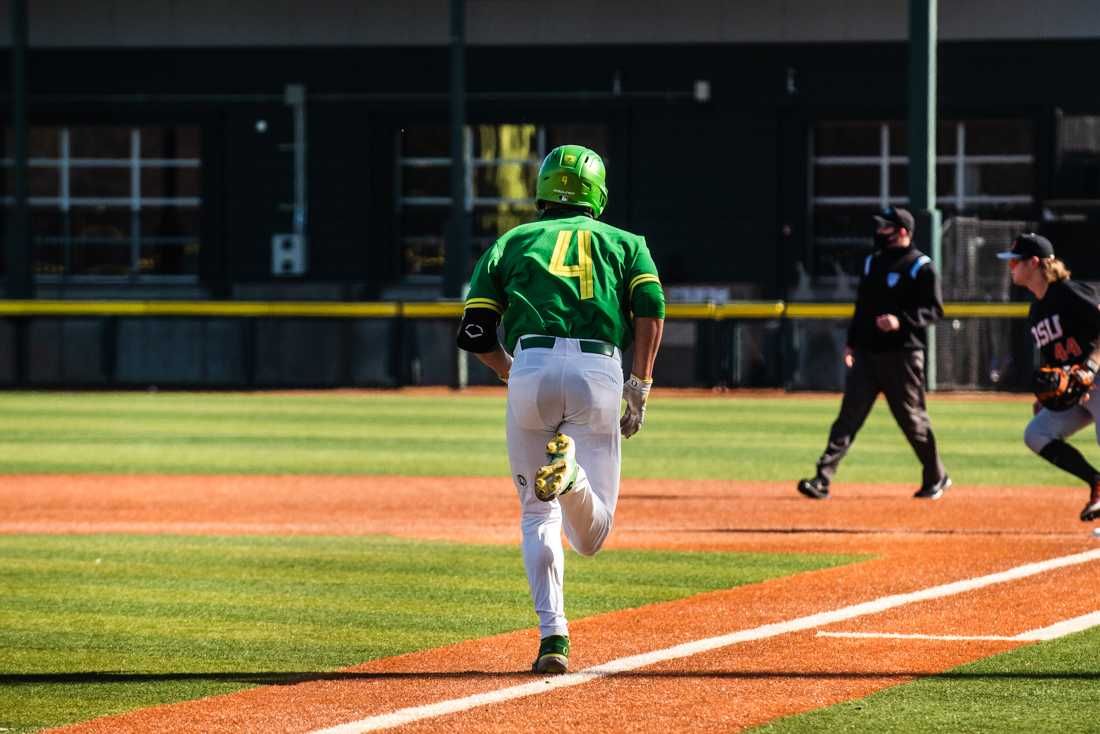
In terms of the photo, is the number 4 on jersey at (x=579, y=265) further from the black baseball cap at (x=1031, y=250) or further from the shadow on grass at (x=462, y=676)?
the black baseball cap at (x=1031, y=250)

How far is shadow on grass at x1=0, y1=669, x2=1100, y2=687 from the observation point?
737 cm

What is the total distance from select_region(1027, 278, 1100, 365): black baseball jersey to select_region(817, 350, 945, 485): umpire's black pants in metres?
2.33

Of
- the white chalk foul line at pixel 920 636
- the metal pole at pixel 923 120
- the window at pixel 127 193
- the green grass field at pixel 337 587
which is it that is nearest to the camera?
the green grass field at pixel 337 587

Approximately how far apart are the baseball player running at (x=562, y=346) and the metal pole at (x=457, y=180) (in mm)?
22445

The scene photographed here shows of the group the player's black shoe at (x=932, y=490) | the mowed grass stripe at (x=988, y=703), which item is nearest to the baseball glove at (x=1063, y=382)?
the player's black shoe at (x=932, y=490)

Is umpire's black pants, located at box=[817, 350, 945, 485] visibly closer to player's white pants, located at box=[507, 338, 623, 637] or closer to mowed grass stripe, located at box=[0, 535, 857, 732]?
mowed grass stripe, located at box=[0, 535, 857, 732]

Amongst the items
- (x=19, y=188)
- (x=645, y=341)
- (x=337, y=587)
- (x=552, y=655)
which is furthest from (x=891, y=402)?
(x=19, y=188)

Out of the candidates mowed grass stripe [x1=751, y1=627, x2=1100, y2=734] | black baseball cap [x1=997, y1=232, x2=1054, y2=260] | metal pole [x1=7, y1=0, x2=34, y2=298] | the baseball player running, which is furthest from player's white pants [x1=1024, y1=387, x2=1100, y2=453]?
metal pole [x1=7, y1=0, x2=34, y2=298]

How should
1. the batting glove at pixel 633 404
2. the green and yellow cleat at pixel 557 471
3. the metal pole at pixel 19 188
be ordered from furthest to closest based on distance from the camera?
the metal pole at pixel 19 188
the batting glove at pixel 633 404
the green and yellow cleat at pixel 557 471

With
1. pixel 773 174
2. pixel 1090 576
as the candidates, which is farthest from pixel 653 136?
pixel 1090 576

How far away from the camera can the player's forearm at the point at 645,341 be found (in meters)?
7.45

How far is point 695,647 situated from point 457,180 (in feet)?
75.1

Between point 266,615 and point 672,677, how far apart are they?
241cm

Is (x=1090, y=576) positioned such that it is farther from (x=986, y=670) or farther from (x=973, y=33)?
(x=973, y=33)
